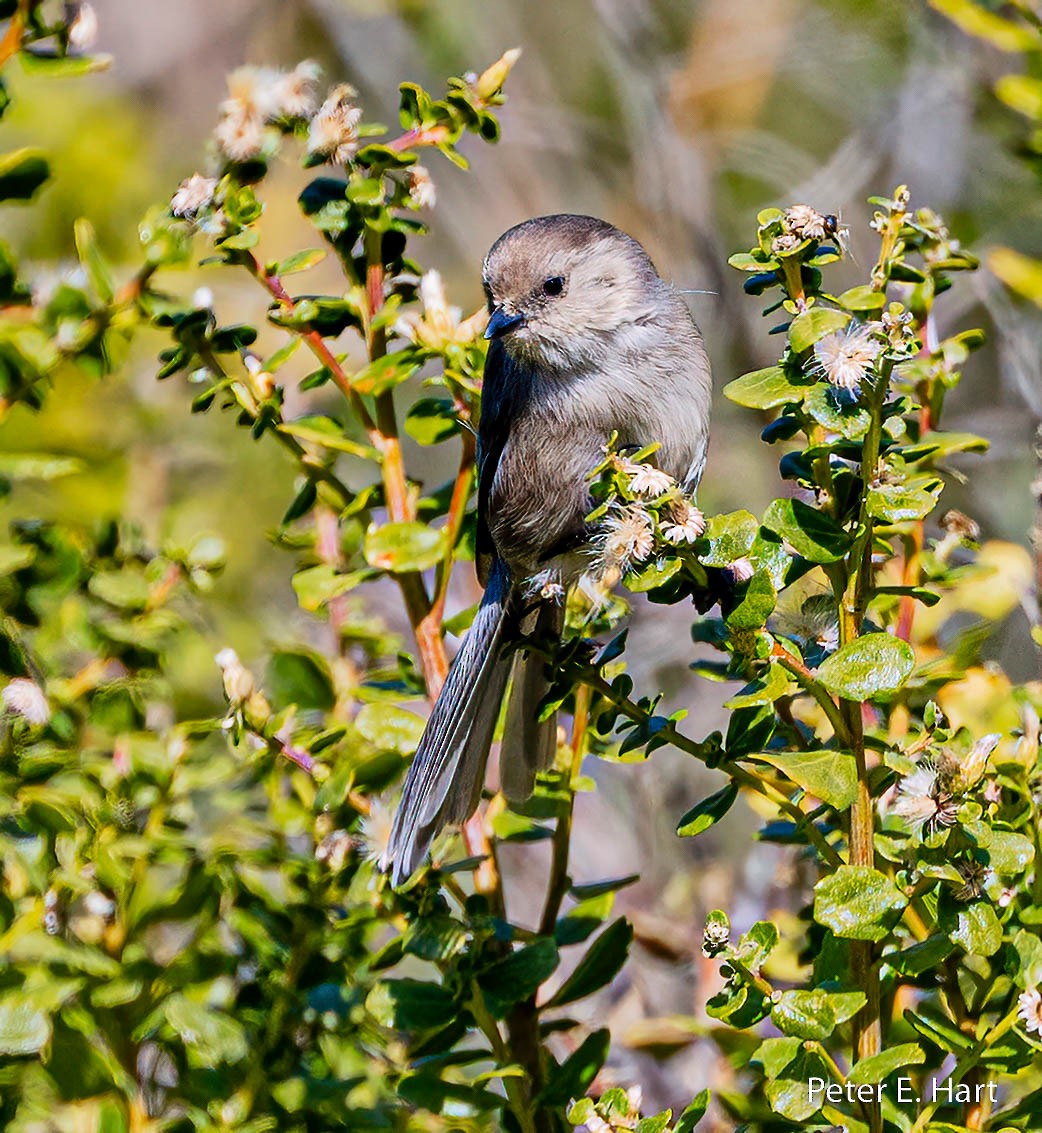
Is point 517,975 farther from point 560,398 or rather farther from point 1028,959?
point 560,398

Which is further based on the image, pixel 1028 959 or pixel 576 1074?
pixel 576 1074

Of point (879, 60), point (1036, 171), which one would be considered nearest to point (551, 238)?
point (1036, 171)

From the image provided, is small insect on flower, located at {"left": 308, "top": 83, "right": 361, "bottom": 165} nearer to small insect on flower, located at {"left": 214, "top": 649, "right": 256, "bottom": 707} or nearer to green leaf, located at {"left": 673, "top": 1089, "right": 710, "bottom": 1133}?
small insect on flower, located at {"left": 214, "top": 649, "right": 256, "bottom": 707}

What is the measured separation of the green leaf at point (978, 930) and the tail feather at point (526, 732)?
0.54 meters

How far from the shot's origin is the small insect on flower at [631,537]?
1.25 m

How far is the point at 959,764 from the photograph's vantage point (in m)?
1.16

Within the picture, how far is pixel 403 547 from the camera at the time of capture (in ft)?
5.09

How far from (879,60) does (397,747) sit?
12.3ft

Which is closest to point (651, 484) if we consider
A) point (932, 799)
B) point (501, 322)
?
point (932, 799)

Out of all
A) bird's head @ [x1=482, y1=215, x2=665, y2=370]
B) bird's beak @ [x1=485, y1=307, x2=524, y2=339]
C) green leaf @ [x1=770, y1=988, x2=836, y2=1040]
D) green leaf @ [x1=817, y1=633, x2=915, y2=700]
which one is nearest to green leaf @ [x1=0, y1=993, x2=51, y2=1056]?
green leaf @ [x1=770, y1=988, x2=836, y2=1040]

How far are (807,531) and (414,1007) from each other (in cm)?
67

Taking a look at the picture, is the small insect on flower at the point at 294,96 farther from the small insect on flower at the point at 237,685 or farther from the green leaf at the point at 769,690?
the green leaf at the point at 769,690

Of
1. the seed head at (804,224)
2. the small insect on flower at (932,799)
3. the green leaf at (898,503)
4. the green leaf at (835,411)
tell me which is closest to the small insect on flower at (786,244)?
the seed head at (804,224)

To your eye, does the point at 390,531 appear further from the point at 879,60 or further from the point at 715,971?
the point at 879,60
